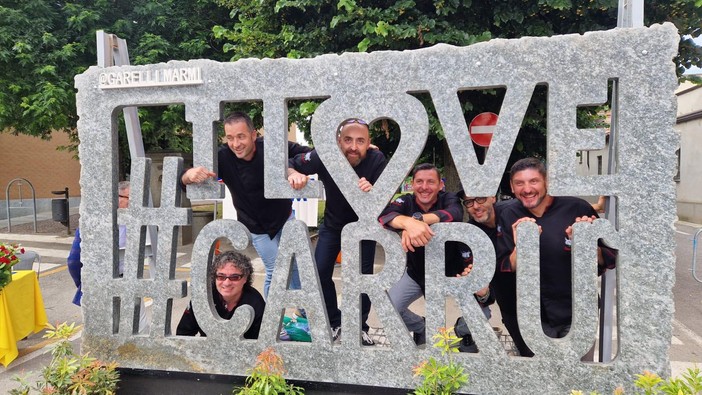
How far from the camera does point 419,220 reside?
103 inches

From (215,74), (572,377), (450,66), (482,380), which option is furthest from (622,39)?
(215,74)

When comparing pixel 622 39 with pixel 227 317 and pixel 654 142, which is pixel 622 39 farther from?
pixel 227 317

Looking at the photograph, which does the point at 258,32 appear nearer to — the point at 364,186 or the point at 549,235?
the point at 364,186

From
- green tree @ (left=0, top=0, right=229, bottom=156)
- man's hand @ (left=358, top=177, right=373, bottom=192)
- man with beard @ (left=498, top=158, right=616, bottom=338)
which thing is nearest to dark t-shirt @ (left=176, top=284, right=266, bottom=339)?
man's hand @ (left=358, top=177, right=373, bottom=192)

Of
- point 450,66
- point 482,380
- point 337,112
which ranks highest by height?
point 450,66

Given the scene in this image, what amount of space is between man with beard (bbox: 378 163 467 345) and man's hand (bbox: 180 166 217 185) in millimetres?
1026

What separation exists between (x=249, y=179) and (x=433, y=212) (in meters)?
1.22

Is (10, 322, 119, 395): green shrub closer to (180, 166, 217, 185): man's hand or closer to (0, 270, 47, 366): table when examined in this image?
(180, 166, 217, 185): man's hand

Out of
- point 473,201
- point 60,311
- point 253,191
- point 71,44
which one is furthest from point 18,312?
point 71,44

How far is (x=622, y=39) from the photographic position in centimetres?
236

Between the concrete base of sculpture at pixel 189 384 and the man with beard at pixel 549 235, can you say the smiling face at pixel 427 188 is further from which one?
the concrete base of sculpture at pixel 189 384

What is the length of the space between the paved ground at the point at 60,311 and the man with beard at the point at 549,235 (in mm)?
715

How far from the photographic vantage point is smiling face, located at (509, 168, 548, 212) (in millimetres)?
2705

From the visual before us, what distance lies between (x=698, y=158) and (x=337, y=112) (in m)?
17.4
